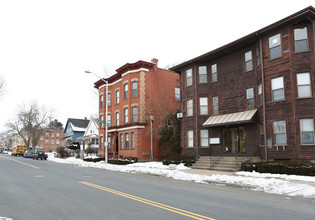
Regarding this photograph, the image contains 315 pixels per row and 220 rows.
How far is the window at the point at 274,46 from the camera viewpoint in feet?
59.8

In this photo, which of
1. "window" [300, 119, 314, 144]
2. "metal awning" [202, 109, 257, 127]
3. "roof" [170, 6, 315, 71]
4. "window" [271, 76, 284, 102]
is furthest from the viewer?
"metal awning" [202, 109, 257, 127]

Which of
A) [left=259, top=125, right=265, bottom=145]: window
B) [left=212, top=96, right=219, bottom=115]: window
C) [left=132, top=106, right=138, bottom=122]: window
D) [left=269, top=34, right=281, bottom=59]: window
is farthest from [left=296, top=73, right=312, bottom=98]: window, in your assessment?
[left=132, top=106, right=138, bottom=122]: window

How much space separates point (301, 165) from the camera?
15.4 meters

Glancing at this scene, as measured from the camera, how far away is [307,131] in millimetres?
16516

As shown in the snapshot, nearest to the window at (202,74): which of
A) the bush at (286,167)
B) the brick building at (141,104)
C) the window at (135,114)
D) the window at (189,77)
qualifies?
the window at (189,77)

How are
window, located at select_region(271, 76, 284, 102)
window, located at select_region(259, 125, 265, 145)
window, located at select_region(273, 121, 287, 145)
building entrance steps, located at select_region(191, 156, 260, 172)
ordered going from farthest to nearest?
building entrance steps, located at select_region(191, 156, 260, 172) → window, located at select_region(259, 125, 265, 145) → window, located at select_region(271, 76, 284, 102) → window, located at select_region(273, 121, 287, 145)

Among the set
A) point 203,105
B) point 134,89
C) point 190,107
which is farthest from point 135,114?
point 203,105

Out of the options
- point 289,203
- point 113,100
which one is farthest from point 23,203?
point 113,100

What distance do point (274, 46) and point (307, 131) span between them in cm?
612

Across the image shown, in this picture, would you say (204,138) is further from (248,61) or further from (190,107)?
(248,61)

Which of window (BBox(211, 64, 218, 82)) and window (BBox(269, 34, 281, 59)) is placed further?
window (BBox(211, 64, 218, 82))

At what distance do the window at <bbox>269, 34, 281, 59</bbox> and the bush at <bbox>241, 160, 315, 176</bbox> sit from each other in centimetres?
720

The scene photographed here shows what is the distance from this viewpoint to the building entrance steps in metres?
19.3

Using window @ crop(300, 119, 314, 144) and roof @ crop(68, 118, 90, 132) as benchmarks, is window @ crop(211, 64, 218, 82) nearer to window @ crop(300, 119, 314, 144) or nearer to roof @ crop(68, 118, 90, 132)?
window @ crop(300, 119, 314, 144)
